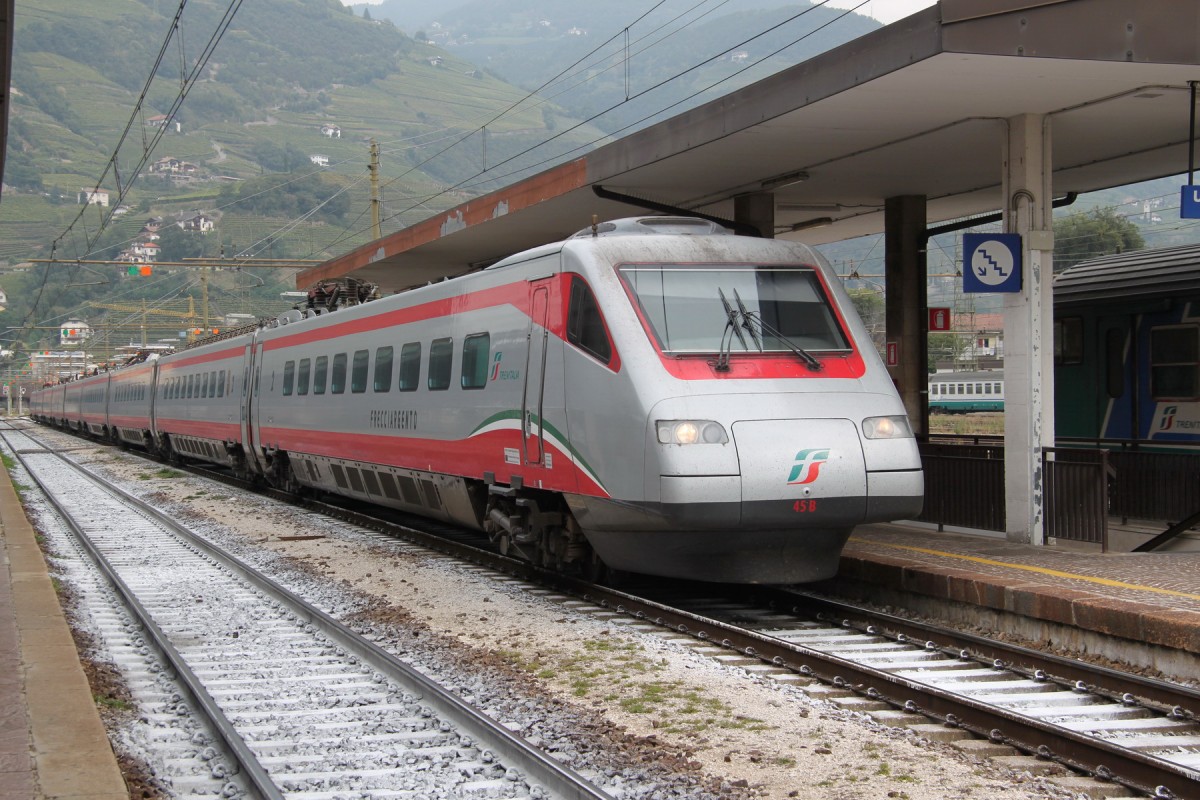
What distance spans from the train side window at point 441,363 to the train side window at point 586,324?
3055mm

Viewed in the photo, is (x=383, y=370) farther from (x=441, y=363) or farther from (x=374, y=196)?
(x=374, y=196)

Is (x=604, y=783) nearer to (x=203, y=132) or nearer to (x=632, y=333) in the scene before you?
(x=632, y=333)

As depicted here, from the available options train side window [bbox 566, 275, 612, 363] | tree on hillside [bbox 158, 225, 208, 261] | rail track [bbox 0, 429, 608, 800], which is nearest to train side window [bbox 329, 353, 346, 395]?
rail track [bbox 0, 429, 608, 800]

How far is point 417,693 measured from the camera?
7430 mm

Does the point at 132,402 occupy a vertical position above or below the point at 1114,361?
below

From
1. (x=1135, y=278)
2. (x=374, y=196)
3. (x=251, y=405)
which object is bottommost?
(x=251, y=405)

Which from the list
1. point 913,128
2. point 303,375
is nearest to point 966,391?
point 303,375

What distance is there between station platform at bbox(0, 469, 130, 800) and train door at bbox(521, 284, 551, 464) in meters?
3.94

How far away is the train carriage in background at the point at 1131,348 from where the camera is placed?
15.2m

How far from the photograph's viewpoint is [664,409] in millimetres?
8945

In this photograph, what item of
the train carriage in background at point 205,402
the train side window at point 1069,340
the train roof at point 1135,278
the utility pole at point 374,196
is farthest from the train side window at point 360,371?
the utility pole at point 374,196

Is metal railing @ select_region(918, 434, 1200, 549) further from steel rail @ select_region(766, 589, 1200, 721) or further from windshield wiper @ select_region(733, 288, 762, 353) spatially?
windshield wiper @ select_region(733, 288, 762, 353)

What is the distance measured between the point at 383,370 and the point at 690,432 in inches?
288

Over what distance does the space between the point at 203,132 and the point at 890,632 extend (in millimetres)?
201271
